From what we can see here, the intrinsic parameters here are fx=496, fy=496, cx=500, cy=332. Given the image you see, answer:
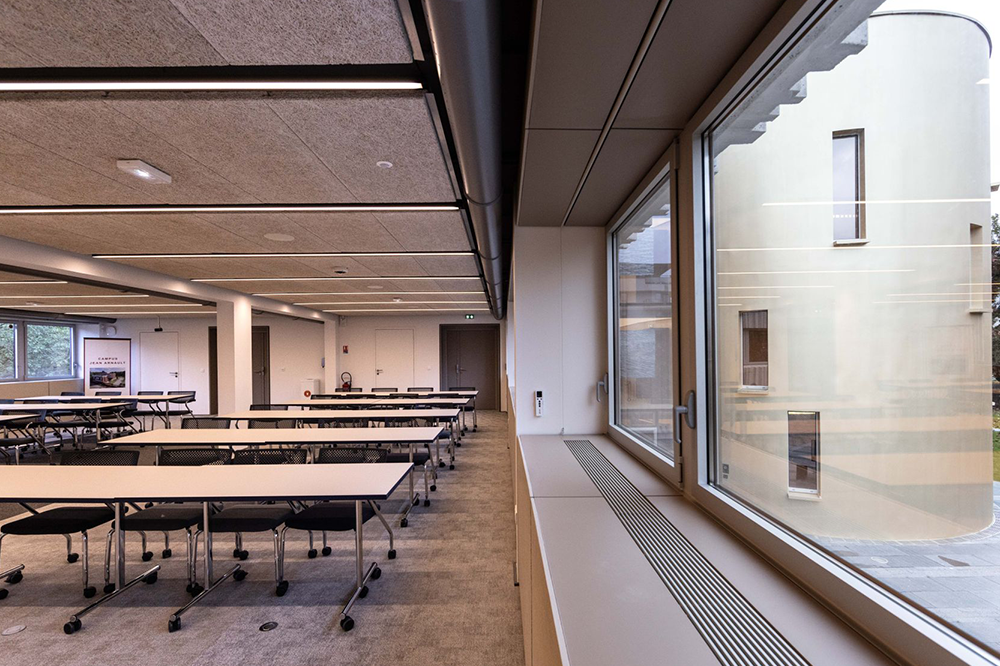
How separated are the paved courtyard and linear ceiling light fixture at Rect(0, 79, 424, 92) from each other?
2.16 metres

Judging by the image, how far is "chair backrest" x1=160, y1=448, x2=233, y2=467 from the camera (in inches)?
168

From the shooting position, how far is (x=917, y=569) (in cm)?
88

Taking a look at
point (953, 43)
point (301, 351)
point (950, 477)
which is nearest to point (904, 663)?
point (950, 477)

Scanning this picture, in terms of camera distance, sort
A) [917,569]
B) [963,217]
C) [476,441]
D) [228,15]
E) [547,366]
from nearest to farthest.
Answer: [963,217]
[917,569]
[228,15]
[547,366]
[476,441]

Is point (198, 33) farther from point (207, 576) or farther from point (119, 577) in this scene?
point (119, 577)

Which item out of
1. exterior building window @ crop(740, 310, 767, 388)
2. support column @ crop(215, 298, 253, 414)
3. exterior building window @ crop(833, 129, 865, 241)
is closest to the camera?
exterior building window @ crop(833, 129, 865, 241)

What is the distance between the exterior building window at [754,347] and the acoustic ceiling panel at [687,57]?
758 millimetres

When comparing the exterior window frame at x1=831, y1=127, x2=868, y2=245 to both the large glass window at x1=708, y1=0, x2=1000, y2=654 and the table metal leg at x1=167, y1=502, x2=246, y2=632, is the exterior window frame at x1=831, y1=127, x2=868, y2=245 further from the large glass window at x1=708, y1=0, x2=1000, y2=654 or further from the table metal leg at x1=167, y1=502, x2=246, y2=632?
the table metal leg at x1=167, y1=502, x2=246, y2=632

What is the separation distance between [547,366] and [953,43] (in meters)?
2.71

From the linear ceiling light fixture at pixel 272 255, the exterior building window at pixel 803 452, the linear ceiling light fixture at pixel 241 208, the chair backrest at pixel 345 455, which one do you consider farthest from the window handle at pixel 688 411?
the linear ceiling light fixture at pixel 272 255

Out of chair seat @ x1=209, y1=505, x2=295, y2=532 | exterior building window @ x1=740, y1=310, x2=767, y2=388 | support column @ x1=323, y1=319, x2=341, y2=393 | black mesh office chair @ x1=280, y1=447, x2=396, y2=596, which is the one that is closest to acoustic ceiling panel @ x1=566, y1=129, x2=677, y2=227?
exterior building window @ x1=740, y1=310, x2=767, y2=388

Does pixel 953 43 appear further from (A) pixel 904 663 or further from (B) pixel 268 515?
(B) pixel 268 515

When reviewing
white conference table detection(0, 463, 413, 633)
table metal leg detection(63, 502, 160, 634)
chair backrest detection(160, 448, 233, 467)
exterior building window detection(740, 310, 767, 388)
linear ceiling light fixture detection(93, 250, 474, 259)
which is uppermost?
linear ceiling light fixture detection(93, 250, 474, 259)

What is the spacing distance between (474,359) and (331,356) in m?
4.11
